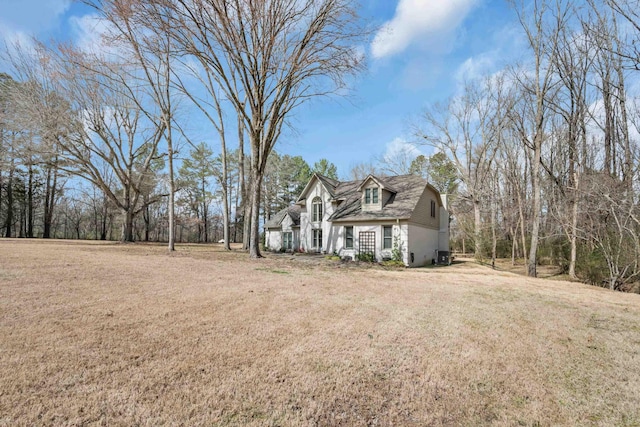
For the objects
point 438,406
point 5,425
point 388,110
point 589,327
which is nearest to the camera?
point 5,425

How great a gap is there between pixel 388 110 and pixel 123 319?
51.3 ft

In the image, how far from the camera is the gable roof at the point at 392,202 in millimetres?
18172

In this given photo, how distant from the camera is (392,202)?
759 inches

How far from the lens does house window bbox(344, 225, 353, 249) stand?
19.7m

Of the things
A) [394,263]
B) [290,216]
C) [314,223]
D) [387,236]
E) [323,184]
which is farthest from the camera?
[290,216]

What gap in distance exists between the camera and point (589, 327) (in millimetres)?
A: 5621

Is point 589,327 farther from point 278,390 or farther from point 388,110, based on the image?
point 388,110

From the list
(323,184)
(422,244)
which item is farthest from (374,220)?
(323,184)

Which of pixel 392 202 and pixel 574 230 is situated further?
pixel 392 202

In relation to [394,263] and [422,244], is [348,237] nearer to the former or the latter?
[394,263]

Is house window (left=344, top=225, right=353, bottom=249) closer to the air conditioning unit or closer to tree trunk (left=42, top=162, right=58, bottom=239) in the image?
the air conditioning unit

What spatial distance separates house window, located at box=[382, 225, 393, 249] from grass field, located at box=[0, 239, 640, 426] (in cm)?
1161

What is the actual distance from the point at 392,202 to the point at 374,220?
1842mm

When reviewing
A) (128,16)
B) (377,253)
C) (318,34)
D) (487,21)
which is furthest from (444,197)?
(128,16)
